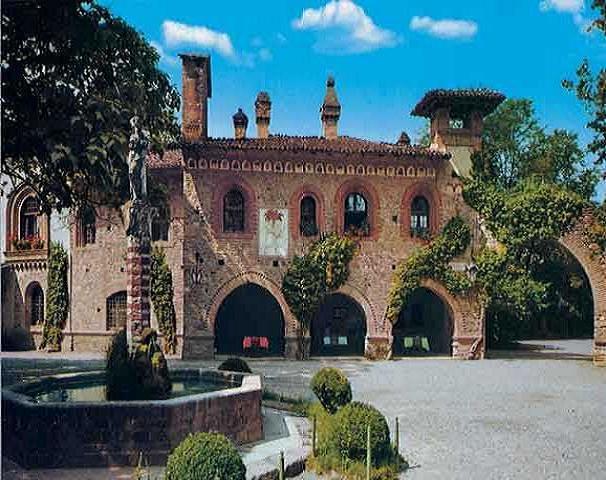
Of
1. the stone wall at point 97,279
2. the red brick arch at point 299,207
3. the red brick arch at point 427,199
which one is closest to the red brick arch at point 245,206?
the red brick arch at point 299,207

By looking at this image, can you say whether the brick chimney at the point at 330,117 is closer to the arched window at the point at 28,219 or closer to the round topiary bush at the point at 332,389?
the arched window at the point at 28,219

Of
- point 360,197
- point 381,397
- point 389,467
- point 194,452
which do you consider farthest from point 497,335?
point 194,452

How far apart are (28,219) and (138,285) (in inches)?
804

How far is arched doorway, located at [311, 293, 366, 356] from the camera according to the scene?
27.4 meters

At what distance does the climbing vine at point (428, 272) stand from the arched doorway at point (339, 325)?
3.15m

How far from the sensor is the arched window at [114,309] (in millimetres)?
26078

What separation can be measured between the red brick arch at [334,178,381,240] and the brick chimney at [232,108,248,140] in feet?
20.3

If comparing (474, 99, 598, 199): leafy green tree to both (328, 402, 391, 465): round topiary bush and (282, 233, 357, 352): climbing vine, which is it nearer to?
(282, 233, 357, 352): climbing vine

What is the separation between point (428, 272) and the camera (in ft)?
80.7

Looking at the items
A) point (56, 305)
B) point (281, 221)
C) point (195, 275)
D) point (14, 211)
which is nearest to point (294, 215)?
point (281, 221)

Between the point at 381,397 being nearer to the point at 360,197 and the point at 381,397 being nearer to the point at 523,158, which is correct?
the point at 360,197

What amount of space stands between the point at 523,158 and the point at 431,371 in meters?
23.4

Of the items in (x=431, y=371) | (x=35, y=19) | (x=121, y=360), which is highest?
(x=35, y=19)

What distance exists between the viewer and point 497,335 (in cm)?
3180
